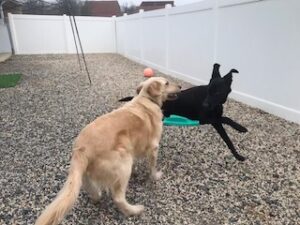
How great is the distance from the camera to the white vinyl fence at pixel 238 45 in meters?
4.88

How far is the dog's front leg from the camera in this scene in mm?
2945

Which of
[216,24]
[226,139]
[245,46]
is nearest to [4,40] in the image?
→ [216,24]

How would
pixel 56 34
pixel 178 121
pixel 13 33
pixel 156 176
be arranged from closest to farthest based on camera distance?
1. pixel 156 176
2. pixel 178 121
3. pixel 13 33
4. pixel 56 34

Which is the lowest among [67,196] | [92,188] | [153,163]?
[153,163]

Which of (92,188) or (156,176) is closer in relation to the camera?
(92,188)

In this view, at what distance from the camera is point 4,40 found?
53.2 ft

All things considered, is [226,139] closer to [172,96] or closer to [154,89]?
[172,96]

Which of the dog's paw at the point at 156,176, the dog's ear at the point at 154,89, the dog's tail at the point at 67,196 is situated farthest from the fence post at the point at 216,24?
the dog's tail at the point at 67,196

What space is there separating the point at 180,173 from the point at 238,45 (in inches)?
146

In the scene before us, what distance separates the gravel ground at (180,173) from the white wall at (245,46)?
1.42ft

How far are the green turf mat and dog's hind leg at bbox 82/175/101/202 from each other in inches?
255

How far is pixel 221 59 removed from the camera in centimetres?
670

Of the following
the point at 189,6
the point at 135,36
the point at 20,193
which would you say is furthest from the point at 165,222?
the point at 135,36

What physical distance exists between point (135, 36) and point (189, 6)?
6.17 metres
